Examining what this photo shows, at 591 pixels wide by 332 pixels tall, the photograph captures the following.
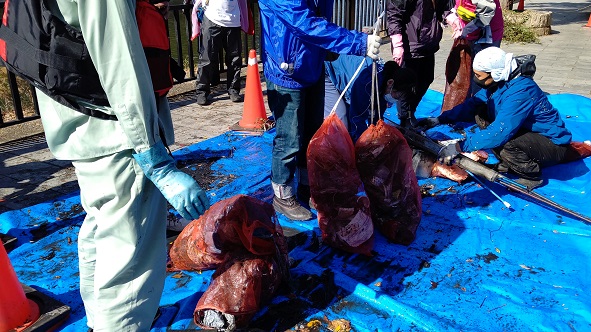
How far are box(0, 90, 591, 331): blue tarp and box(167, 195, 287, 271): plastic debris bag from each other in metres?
0.20

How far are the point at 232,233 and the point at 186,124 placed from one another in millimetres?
3077

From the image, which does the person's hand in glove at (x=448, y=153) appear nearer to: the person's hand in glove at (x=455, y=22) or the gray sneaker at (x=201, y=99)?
the person's hand in glove at (x=455, y=22)

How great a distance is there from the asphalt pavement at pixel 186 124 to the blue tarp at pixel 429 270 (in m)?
0.36

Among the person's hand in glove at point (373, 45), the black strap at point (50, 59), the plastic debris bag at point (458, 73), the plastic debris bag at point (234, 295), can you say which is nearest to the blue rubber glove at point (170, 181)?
the black strap at point (50, 59)

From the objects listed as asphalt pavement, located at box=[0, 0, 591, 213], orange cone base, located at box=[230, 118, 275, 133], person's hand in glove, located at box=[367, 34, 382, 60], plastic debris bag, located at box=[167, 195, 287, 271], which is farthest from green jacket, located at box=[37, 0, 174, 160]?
orange cone base, located at box=[230, 118, 275, 133]

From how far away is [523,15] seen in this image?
450 inches

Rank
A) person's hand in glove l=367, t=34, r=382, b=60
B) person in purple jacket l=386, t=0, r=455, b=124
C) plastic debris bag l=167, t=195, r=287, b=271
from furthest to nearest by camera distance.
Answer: person in purple jacket l=386, t=0, r=455, b=124
person's hand in glove l=367, t=34, r=382, b=60
plastic debris bag l=167, t=195, r=287, b=271

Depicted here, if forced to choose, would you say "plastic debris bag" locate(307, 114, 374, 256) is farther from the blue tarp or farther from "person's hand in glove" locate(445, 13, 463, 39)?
"person's hand in glove" locate(445, 13, 463, 39)

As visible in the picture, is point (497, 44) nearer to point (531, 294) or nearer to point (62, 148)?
point (531, 294)

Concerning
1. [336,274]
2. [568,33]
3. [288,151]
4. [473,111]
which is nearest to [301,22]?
[288,151]

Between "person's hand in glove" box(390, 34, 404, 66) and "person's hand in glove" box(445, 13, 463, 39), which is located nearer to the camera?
"person's hand in glove" box(390, 34, 404, 66)

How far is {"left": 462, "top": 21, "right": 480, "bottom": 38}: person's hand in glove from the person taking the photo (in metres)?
5.12

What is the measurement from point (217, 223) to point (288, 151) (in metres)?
0.90

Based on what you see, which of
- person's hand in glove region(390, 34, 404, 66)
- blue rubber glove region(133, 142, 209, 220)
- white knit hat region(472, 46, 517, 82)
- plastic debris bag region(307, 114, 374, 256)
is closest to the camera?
blue rubber glove region(133, 142, 209, 220)
